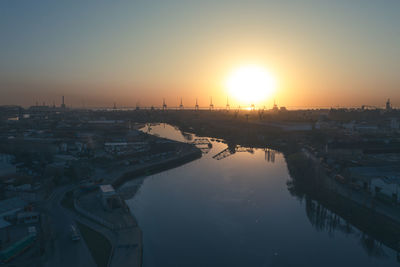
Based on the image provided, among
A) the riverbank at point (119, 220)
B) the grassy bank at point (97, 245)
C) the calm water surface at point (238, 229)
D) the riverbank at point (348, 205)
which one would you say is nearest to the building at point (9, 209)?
the riverbank at point (119, 220)

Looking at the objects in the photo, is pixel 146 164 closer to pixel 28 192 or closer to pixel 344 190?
pixel 28 192

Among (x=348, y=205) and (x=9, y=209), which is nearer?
(x=9, y=209)

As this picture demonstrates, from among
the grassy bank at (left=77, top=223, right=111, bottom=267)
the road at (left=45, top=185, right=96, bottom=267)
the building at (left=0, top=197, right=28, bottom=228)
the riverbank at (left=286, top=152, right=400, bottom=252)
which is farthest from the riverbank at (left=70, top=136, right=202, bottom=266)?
the riverbank at (left=286, top=152, right=400, bottom=252)

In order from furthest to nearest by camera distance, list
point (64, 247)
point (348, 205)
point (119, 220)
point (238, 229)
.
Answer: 1. point (348, 205)
2. point (238, 229)
3. point (119, 220)
4. point (64, 247)

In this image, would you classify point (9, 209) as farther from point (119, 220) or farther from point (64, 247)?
point (119, 220)

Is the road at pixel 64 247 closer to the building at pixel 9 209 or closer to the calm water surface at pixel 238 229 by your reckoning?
the building at pixel 9 209

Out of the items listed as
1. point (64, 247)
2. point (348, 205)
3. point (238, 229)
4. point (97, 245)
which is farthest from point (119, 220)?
point (348, 205)
